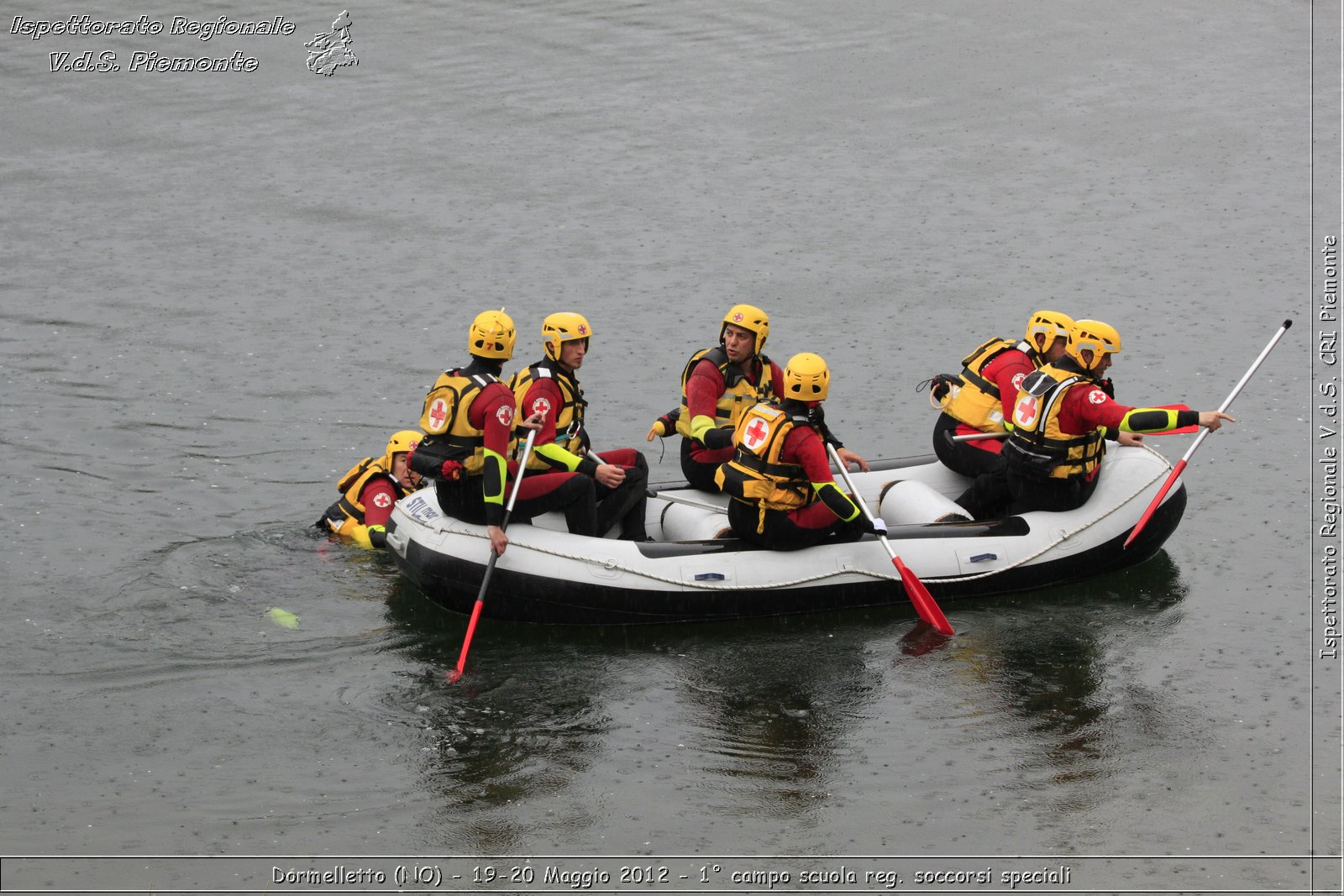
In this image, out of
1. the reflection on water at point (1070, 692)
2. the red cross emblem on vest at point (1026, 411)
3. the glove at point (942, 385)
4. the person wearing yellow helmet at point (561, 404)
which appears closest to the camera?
the reflection on water at point (1070, 692)

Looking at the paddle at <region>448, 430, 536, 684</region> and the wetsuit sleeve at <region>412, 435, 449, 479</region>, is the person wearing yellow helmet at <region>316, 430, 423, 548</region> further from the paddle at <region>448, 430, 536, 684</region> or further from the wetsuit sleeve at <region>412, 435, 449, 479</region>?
the paddle at <region>448, 430, 536, 684</region>

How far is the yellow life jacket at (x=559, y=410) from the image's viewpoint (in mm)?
9883

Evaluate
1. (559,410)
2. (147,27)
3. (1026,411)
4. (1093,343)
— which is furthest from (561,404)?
(147,27)

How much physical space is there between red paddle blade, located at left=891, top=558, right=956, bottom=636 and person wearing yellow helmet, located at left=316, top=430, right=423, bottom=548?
3201 mm

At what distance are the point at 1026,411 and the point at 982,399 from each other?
69 centimetres

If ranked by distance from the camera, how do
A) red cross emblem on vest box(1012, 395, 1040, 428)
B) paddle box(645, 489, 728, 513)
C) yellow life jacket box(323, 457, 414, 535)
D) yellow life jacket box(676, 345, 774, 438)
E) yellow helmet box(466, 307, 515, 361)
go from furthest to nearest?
yellow life jacket box(323, 457, 414, 535) → paddle box(645, 489, 728, 513) → yellow life jacket box(676, 345, 774, 438) → red cross emblem on vest box(1012, 395, 1040, 428) → yellow helmet box(466, 307, 515, 361)

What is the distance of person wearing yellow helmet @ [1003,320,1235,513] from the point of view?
9.92 meters

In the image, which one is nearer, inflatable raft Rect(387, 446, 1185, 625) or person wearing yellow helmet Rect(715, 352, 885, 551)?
person wearing yellow helmet Rect(715, 352, 885, 551)

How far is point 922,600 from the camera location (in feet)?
32.3

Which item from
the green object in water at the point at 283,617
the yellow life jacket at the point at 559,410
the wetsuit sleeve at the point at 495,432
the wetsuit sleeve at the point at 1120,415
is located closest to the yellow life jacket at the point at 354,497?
the green object in water at the point at 283,617

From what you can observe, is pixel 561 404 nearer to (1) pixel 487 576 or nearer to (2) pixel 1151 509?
(1) pixel 487 576

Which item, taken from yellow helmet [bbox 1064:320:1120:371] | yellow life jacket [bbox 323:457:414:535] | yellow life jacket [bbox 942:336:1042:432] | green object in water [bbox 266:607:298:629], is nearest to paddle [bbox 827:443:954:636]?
yellow life jacket [bbox 942:336:1042:432]

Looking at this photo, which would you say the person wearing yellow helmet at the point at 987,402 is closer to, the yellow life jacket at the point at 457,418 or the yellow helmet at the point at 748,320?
the yellow helmet at the point at 748,320

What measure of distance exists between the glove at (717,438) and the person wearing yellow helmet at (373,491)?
76.0 inches
